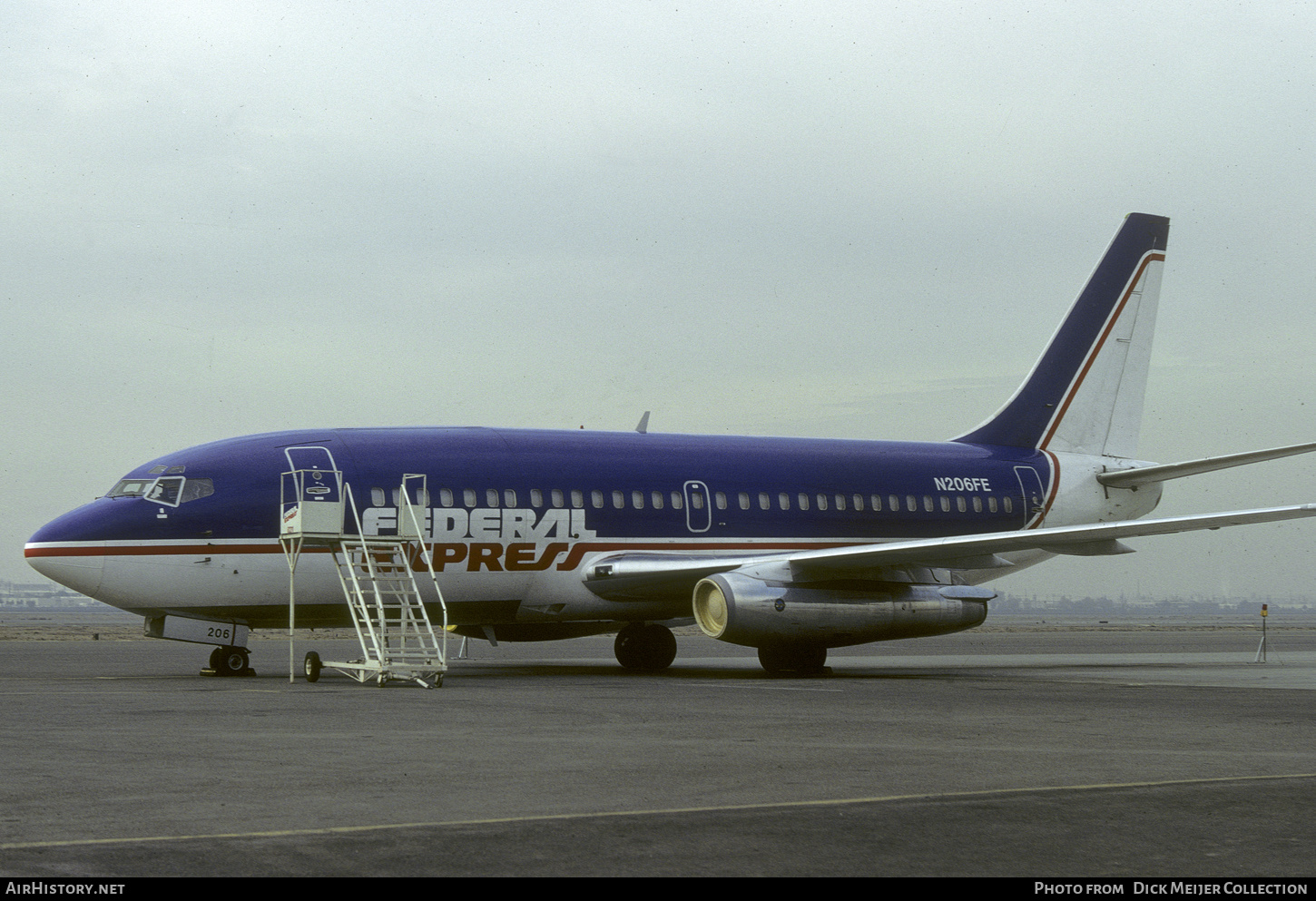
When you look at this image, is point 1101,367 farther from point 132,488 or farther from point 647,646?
point 132,488

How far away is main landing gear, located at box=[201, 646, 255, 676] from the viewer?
2247cm

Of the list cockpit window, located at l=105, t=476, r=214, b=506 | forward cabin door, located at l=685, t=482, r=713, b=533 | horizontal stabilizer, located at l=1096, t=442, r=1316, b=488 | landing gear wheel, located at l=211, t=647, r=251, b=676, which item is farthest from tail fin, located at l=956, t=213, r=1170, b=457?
cockpit window, located at l=105, t=476, r=214, b=506

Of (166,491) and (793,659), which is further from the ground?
(166,491)

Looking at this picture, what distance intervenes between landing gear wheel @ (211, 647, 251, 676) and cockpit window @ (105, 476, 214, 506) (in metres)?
2.46

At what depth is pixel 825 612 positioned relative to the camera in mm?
23422

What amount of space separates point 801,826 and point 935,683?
1473 cm

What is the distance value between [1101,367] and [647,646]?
1300cm

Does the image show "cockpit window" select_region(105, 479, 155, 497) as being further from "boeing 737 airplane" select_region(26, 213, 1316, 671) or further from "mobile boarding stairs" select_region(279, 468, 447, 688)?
"mobile boarding stairs" select_region(279, 468, 447, 688)

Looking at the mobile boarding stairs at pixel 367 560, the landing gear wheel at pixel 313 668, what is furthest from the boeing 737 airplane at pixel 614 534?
the landing gear wheel at pixel 313 668

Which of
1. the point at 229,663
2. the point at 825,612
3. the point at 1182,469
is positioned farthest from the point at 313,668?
the point at 1182,469

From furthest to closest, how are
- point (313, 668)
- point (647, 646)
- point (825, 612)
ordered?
point (647, 646)
point (825, 612)
point (313, 668)

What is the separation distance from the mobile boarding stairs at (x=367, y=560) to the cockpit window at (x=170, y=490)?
1.21m

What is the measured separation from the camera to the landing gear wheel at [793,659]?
80.6 ft

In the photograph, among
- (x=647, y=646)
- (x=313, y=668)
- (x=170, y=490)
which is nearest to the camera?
(x=313, y=668)
